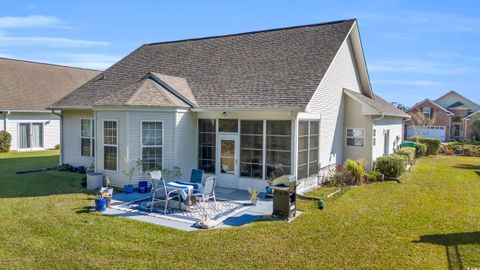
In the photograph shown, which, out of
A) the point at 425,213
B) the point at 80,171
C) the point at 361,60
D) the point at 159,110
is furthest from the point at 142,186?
the point at 361,60

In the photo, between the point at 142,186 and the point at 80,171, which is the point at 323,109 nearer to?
the point at 142,186

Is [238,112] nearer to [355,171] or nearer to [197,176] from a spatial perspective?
[197,176]

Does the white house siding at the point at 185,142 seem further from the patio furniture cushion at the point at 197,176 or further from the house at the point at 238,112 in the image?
the patio furniture cushion at the point at 197,176

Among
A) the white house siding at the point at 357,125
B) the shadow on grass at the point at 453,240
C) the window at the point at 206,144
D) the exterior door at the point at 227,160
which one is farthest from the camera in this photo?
the white house siding at the point at 357,125

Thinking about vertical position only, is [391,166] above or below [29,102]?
below

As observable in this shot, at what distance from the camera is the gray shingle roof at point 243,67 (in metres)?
13.7

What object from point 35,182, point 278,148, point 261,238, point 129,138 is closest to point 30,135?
point 35,182

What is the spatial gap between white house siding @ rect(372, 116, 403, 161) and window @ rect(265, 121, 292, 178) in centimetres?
693

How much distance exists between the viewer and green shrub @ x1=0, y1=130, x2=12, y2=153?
24448 millimetres

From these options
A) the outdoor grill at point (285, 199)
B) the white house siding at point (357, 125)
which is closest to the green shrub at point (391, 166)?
the white house siding at point (357, 125)

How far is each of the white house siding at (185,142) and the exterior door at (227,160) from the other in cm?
111

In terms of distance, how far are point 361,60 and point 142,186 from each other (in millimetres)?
13007

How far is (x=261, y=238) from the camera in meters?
8.20

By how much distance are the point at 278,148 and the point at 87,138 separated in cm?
922
